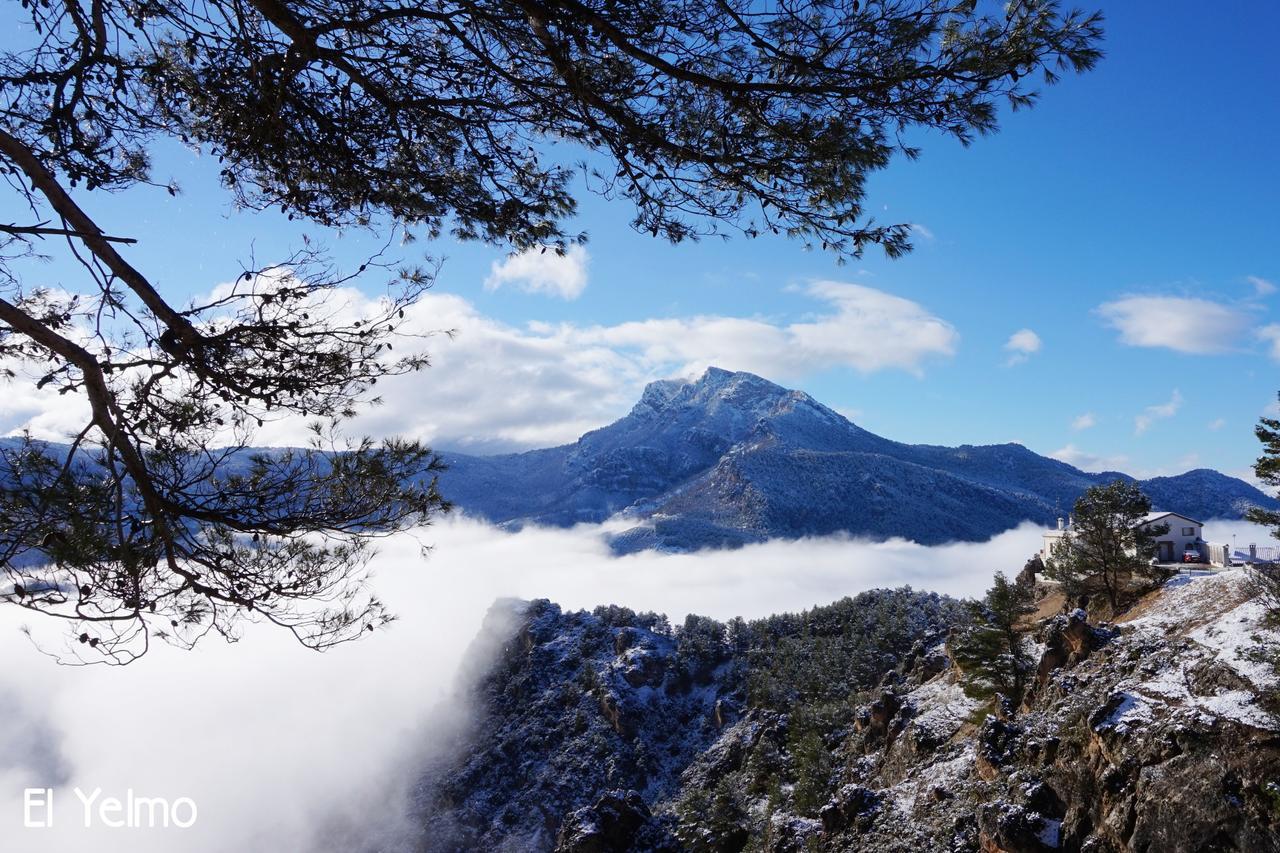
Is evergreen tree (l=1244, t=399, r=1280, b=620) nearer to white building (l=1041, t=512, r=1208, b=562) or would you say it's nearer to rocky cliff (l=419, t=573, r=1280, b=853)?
rocky cliff (l=419, t=573, r=1280, b=853)

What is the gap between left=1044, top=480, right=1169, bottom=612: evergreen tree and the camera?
30.0 meters

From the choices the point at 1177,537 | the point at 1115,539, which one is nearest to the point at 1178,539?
the point at 1177,537

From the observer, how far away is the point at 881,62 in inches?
223

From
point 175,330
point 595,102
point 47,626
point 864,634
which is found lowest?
point 864,634

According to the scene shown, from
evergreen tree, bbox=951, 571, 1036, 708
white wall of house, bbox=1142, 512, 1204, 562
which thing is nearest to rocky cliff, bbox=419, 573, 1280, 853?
evergreen tree, bbox=951, 571, 1036, 708

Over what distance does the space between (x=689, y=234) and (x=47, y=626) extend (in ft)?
20.6

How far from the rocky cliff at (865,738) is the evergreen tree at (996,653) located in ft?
2.98

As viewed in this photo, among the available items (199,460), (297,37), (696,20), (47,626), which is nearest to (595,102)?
(696,20)

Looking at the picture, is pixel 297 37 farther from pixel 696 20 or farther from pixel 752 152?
pixel 752 152

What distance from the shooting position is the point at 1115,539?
30422 mm

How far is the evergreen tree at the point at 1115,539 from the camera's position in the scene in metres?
30.0

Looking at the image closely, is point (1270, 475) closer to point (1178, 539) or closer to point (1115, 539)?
point (1115, 539)

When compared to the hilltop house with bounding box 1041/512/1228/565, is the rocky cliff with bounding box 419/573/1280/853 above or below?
below

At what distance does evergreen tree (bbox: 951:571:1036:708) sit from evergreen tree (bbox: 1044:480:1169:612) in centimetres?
509
